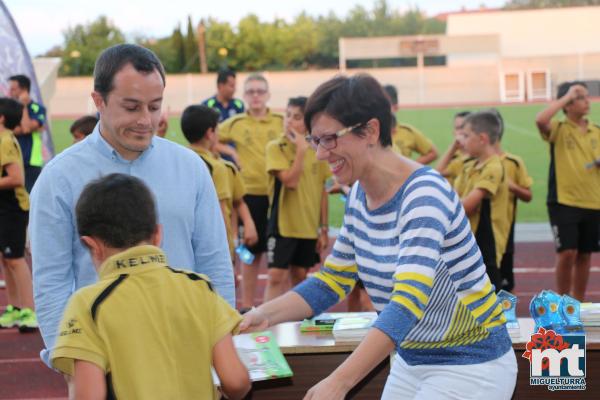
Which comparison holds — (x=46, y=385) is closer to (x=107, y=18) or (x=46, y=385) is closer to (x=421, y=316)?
(x=421, y=316)

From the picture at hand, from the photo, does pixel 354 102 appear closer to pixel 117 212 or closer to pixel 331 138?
pixel 331 138

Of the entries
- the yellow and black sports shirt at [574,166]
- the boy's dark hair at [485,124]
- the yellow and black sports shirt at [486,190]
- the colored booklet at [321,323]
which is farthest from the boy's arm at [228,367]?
the yellow and black sports shirt at [574,166]

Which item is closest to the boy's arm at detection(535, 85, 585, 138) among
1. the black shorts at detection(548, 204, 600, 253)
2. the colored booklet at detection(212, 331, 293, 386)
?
the black shorts at detection(548, 204, 600, 253)

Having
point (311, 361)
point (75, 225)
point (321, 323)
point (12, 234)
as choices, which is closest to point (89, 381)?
point (75, 225)

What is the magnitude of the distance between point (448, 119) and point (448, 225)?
39470 mm

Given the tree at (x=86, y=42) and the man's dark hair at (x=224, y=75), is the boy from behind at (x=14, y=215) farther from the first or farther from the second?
the tree at (x=86, y=42)

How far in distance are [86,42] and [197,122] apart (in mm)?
84980

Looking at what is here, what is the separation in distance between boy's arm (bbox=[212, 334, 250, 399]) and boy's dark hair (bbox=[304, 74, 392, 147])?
0.81 meters

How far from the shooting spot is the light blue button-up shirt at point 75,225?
3324mm

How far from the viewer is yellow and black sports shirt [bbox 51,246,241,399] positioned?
8.52ft

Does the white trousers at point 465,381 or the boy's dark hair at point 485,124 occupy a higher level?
the boy's dark hair at point 485,124

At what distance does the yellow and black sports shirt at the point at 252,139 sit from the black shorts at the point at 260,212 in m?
0.06

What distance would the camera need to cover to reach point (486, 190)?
7156 mm

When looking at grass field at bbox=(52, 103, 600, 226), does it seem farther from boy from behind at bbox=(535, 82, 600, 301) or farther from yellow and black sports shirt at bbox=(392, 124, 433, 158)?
boy from behind at bbox=(535, 82, 600, 301)
